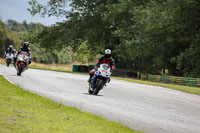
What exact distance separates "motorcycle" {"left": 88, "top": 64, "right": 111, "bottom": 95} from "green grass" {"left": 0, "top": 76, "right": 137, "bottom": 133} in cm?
518

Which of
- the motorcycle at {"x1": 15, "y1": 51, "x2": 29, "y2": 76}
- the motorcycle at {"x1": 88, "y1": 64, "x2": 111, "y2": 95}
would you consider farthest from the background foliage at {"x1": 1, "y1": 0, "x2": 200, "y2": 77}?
the motorcycle at {"x1": 88, "y1": 64, "x2": 111, "y2": 95}

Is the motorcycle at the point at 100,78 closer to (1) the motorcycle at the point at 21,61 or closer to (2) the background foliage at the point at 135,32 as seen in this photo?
(1) the motorcycle at the point at 21,61

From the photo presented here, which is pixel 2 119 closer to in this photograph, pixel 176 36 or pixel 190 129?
pixel 190 129

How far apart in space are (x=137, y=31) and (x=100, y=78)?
30653mm

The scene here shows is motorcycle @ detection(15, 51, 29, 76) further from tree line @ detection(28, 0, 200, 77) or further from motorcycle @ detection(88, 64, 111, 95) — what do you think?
tree line @ detection(28, 0, 200, 77)

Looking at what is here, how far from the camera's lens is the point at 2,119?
7152 mm

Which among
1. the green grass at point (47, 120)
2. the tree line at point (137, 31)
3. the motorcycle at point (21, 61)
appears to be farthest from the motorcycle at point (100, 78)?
the tree line at point (137, 31)

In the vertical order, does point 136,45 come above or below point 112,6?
below

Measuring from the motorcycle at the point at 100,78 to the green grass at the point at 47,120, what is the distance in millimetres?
5185

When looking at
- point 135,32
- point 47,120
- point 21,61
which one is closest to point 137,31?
point 135,32

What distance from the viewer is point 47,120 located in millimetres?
7559

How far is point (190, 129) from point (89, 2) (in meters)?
44.1

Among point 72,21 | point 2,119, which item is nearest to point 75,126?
point 2,119

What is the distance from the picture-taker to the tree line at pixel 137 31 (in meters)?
39.9
